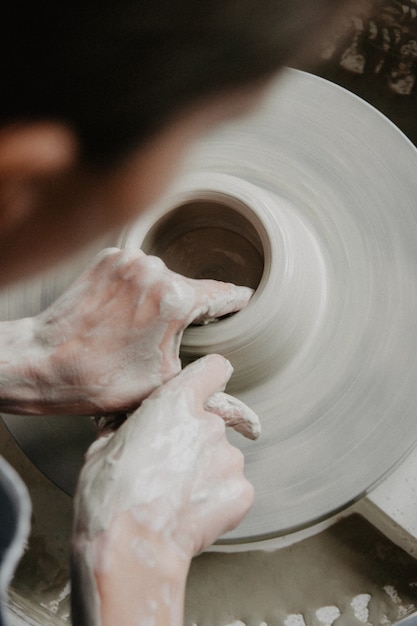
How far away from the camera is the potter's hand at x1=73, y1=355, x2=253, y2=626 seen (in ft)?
2.68

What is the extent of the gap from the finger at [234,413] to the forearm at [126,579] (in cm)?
22

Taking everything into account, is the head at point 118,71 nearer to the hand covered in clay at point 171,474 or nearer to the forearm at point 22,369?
the forearm at point 22,369

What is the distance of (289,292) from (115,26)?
4.32 ft

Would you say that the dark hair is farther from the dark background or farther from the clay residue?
the clay residue

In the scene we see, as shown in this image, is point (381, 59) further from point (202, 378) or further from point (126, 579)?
point (126, 579)

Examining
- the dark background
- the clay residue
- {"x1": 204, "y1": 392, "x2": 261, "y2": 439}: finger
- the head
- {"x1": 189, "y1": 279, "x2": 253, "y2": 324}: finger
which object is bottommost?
the clay residue

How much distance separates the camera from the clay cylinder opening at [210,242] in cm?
111

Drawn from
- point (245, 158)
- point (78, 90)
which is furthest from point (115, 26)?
point (245, 158)

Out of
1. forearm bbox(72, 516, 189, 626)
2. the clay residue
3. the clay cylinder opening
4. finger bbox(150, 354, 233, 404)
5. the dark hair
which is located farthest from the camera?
the dark hair

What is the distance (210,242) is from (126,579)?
0.71m

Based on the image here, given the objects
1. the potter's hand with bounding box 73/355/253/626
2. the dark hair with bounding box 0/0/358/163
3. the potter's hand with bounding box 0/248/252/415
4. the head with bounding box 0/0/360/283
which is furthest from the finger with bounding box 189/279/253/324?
the dark hair with bounding box 0/0/358/163

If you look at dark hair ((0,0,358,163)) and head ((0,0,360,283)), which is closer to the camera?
head ((0,0,360,283))

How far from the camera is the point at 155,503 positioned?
0.86 metres

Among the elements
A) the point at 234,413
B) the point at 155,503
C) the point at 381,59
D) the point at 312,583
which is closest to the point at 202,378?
the point at 234,413
